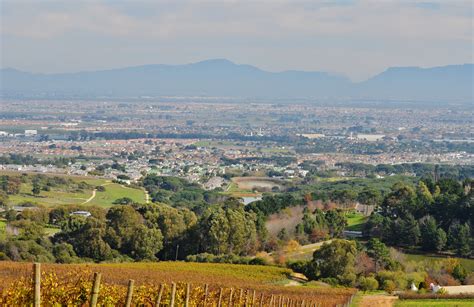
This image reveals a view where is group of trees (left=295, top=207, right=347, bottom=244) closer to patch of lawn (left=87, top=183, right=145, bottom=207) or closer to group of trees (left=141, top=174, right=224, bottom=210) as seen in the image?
group of trees (left=141, top=174, right=224, bottom=210)

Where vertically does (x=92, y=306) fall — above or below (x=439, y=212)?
above

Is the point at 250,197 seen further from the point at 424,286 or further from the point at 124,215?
the point at 424,286

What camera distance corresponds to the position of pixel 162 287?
27.2 feet

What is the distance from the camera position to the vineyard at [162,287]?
9805 millimetres

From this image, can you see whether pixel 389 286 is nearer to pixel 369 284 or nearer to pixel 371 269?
pixel 369 284

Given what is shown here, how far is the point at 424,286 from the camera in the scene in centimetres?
2747

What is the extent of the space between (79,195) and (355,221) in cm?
2180

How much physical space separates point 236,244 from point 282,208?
8329mm

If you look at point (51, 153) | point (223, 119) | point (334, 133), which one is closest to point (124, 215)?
point (51, 153)

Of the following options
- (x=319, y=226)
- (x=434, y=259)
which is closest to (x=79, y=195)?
(x=319, y=226)

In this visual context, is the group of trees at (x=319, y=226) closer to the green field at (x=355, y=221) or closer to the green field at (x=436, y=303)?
the green field at (x=355, y=221)

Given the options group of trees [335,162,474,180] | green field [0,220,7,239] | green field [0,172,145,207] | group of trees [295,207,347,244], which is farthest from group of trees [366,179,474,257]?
group of trees [335,162,474,180]

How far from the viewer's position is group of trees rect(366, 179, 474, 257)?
3641 cm

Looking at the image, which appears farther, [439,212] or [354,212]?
[354,212]
